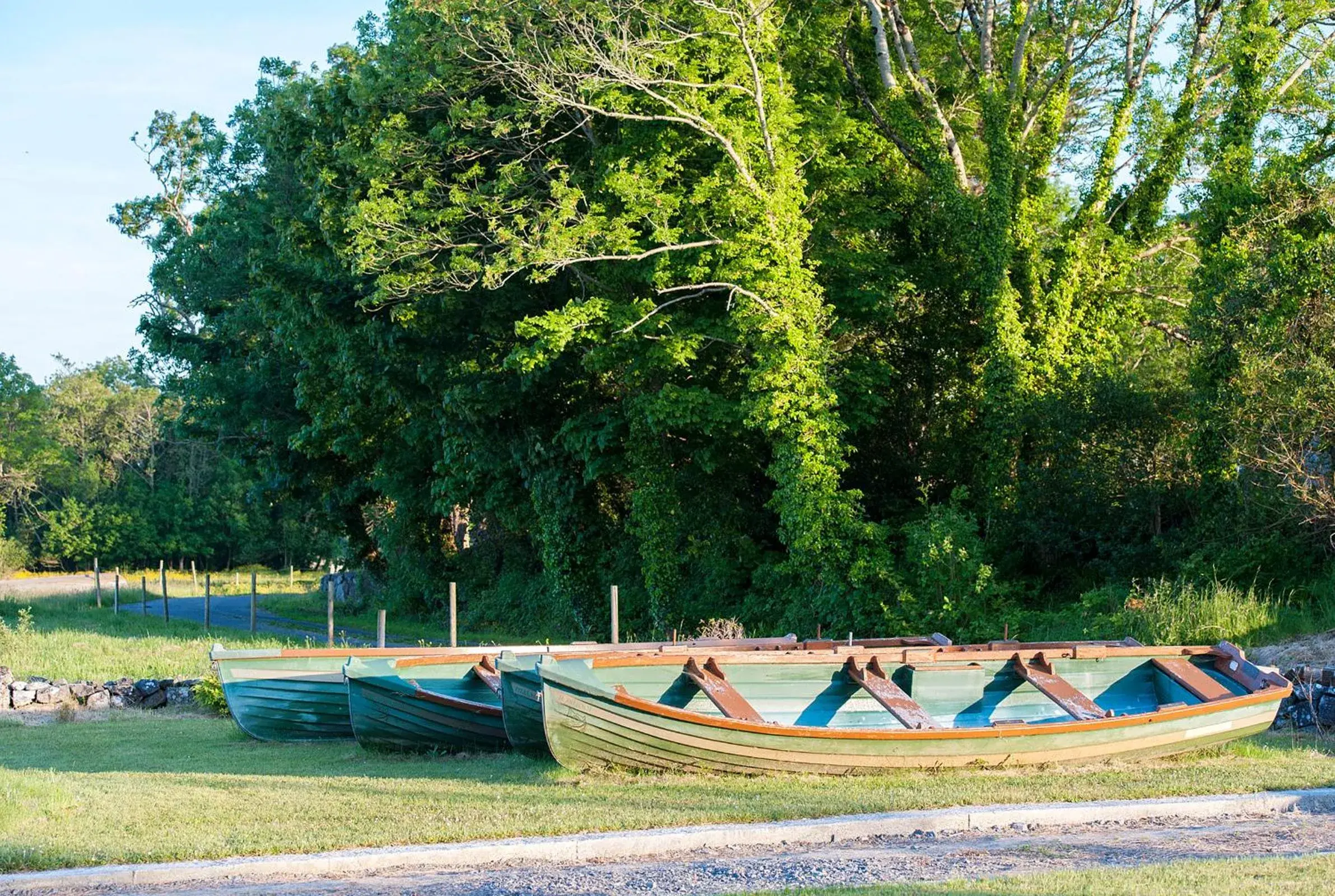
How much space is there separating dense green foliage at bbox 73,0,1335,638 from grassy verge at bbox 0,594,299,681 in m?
6.05

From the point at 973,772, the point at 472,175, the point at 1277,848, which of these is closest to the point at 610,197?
the point at 472,175

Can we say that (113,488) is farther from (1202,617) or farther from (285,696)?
(1202,617)

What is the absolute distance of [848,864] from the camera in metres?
8.05

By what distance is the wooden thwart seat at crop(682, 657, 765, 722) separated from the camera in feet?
37.2

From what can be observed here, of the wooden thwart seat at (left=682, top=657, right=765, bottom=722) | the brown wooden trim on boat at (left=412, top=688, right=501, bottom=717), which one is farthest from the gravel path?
the brown wooden trim on boat at (left=412, top=688, right=501, bottom=717)

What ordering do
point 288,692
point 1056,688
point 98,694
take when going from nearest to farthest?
1. point 1056,688
2. point 288,692
3. point 98,694

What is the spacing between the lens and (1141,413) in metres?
21.7

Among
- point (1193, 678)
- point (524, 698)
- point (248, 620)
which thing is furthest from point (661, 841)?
point (248, 620)

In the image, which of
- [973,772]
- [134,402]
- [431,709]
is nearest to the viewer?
[973,772]

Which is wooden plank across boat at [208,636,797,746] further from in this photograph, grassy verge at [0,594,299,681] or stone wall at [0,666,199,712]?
grassy verge at [0,594,299,681]

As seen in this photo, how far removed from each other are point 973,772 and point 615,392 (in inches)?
727

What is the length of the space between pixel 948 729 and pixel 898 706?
67 centimetres

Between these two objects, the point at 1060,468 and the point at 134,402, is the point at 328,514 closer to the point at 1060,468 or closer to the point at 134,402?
the point at 1060,468

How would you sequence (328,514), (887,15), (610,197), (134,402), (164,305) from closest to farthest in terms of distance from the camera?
(610,197), (887,15), (328,514), (164,305), (134,402)
